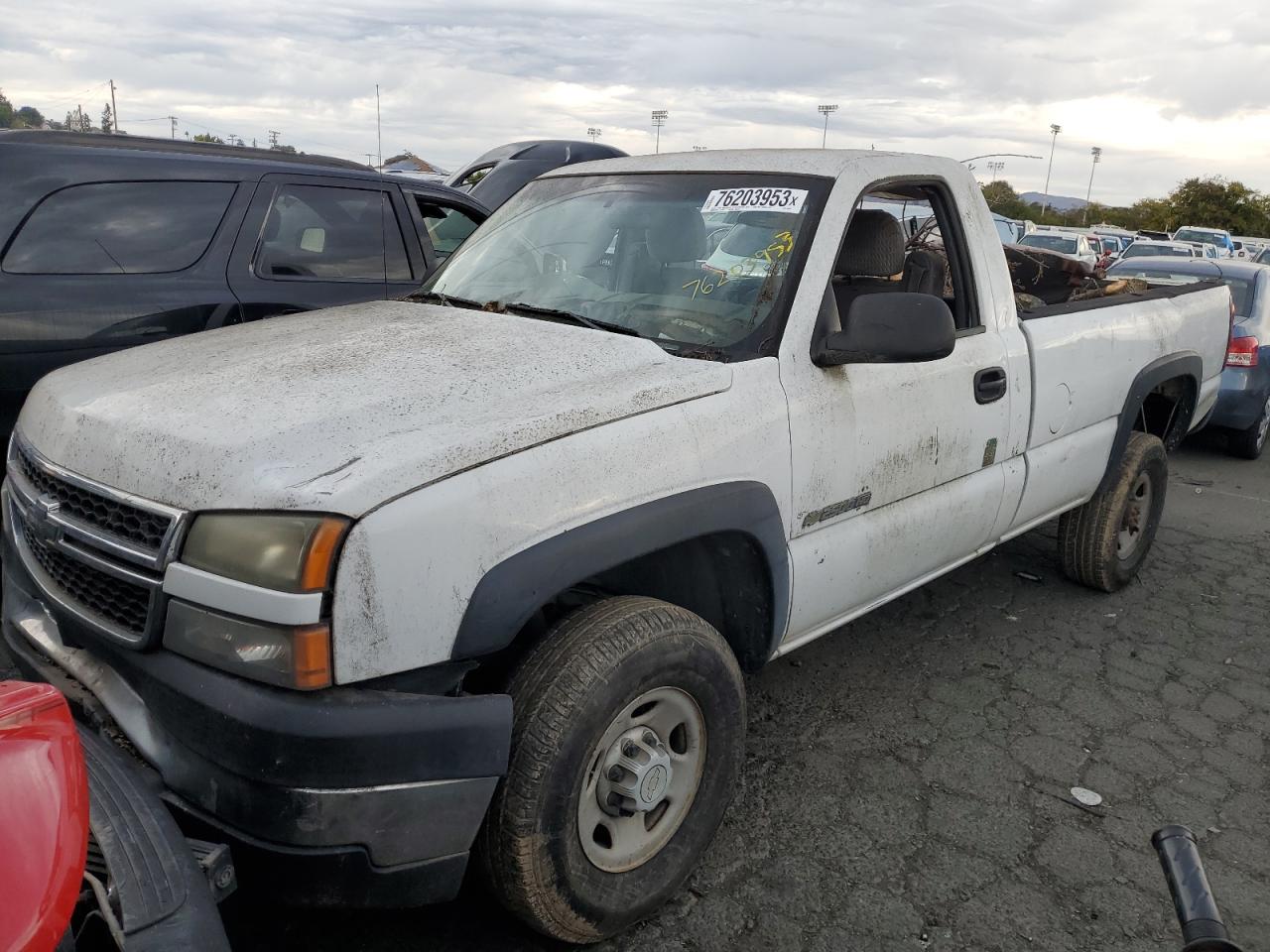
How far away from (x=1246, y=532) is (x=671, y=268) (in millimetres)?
4701

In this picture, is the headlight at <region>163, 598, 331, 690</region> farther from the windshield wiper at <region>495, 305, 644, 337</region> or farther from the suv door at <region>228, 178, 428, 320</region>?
the suv door at <region>228, 178, 428, 320</region>

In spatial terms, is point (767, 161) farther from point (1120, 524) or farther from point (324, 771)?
point (1120, 524)

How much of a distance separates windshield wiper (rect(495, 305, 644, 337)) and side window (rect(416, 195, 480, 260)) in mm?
2868

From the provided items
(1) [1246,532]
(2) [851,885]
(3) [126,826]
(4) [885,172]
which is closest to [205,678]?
(3) [126,826]

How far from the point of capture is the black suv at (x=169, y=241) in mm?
→ 4141

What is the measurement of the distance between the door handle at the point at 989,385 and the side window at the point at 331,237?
3185mm

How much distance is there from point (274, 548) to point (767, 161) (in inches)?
84.4

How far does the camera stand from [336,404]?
2260 mm

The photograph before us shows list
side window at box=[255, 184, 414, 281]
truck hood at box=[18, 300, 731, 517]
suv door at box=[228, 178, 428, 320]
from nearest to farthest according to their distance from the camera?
truck hood at box=[18, 300, 731, 517]
suv door at box=[228, 178, 428, 320]
side window at box=[255, 184, 414, 281]

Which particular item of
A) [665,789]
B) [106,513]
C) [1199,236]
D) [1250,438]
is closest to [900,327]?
[665,789]

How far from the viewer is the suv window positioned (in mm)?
4207

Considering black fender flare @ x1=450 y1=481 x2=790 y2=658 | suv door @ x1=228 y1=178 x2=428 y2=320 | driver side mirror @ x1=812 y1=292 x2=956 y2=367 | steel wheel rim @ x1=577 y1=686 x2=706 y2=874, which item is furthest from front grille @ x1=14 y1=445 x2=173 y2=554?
suv door @ x1=228 y1=178 x2=428 y2=320

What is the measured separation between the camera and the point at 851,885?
9.01 ft

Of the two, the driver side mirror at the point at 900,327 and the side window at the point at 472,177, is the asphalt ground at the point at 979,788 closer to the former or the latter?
the driver side mirror at the point at 900,327
